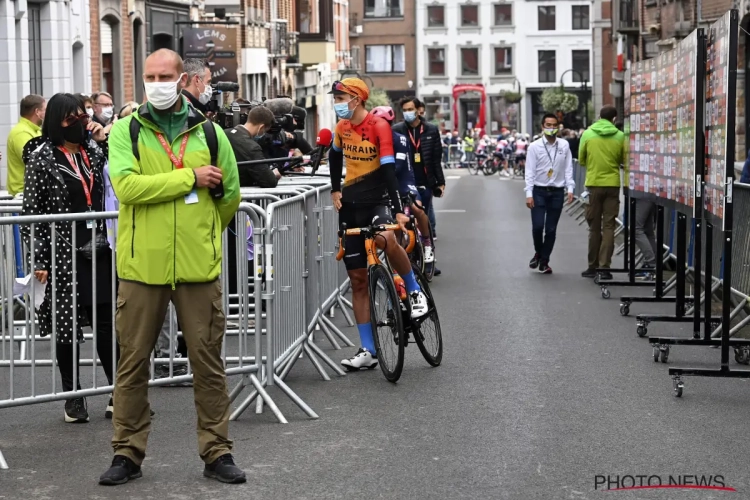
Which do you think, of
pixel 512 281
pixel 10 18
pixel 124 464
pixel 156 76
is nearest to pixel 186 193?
pixel 156 76

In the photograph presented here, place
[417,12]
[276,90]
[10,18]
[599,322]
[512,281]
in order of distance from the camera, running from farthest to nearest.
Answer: [417,12] < [276,90] < [10,18] < [512,281] < [599,322]

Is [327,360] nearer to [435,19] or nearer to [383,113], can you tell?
[383,113]

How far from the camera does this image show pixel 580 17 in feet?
317

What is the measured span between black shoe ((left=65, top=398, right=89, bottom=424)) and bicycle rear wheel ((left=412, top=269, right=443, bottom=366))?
8.33 feet

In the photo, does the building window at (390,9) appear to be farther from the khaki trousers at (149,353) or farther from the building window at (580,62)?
the khaki trousers at (149,353)

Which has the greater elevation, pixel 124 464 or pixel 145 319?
pixel 145 319

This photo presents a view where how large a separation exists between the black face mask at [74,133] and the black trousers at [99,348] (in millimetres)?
928

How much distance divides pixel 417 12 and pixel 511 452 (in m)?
92.9

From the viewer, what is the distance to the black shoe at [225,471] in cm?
677

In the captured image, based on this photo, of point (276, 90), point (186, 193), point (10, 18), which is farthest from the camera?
point (276, 90)

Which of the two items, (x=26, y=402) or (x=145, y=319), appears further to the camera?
(x=26, y=402)

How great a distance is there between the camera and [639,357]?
10.7 metres

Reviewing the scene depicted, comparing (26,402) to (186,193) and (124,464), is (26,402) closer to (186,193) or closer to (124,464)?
(124,464)

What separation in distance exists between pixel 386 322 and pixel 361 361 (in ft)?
1.59
